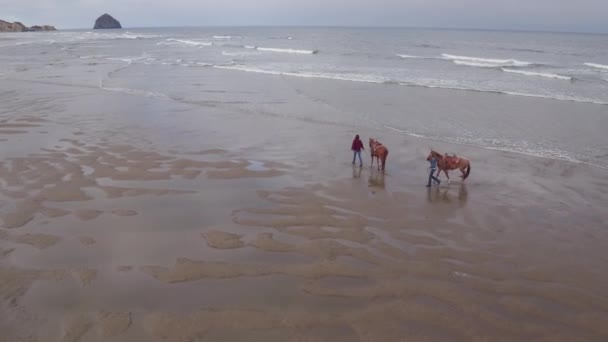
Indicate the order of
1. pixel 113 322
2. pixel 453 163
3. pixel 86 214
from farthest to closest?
pixel 453 163 < pixel 86 214 < pixel 113 322

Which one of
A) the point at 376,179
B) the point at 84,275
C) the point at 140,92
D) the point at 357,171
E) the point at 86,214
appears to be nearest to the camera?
the point at 84,275

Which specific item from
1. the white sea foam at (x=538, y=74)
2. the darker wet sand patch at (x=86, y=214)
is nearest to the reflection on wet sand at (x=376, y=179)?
the darker wet sand patch at (x=86, y=214)

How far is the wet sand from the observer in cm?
503

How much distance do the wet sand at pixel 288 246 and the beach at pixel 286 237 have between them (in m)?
0.03

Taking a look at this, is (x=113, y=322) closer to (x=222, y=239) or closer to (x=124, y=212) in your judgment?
(x=222, y=239)

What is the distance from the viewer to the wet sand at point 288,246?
5027 millimetres

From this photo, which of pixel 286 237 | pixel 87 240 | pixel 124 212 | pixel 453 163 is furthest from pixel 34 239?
pixel 453 163

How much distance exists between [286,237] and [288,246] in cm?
32

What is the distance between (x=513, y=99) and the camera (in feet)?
70.2

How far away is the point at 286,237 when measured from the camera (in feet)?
23.2

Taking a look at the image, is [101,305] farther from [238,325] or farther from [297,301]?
[297,301]

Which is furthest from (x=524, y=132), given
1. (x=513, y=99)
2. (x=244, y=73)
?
(x=244, y=73)

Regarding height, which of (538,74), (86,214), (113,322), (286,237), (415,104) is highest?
(538,74)

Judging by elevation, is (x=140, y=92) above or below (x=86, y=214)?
above
